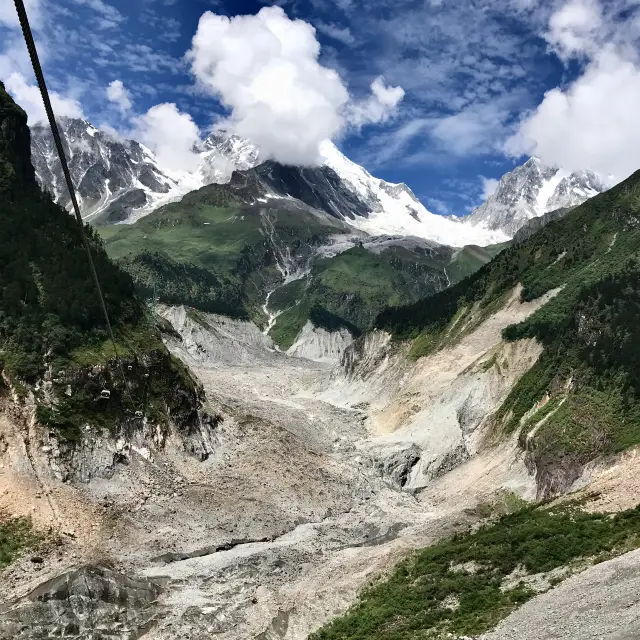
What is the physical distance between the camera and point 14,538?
4291 centimetres

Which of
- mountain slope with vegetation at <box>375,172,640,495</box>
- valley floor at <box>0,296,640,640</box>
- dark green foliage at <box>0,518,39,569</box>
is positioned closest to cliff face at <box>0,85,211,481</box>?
valley floor at <box>0,296,640,640</box>

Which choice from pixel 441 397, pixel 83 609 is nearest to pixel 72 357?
pixel 83 609

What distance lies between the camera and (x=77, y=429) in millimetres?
55125

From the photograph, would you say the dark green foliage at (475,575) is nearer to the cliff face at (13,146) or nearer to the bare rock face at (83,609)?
the bare rock face at (83,609)

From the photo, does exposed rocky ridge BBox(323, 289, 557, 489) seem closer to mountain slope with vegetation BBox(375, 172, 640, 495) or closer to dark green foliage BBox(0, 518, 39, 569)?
mountain slope with vegetation BBox(375, 172, 640, 495)

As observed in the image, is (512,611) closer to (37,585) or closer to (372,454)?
(37,585)

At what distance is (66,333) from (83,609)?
106 feet

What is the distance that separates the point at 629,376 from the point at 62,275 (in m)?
59.7

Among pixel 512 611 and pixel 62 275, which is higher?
pixel 62 275

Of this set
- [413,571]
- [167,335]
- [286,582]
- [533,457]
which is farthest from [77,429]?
[167,335]

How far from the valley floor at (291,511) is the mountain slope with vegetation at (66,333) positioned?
4.81 metres

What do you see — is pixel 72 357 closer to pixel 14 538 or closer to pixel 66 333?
pixel 66 333

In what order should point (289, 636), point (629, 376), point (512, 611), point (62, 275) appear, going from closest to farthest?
point (512, 611) → point (289, 636) → point (629, 376) → point (62, 275)

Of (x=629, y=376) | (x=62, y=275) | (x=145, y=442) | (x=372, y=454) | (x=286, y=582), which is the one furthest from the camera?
(x=372, y=454)
